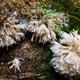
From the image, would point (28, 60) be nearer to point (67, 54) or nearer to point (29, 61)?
point (29, 61)

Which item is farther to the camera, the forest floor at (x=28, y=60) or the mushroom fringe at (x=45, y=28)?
the mushroom fringe at (x=45, y=28)

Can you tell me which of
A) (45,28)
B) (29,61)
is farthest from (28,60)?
(45,28)

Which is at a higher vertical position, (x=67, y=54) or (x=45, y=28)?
(x=45, y=28)

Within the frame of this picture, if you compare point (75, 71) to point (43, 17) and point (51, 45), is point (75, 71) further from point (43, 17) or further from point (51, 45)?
point (43, 17)

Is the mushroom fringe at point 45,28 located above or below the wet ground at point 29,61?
above

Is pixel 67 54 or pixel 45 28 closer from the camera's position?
pixel 67 54

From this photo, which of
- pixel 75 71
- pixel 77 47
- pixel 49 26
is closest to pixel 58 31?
pixel 49 26

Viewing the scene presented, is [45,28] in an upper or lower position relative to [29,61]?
upper

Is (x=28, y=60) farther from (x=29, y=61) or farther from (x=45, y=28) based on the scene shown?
(x=45, y=28)
